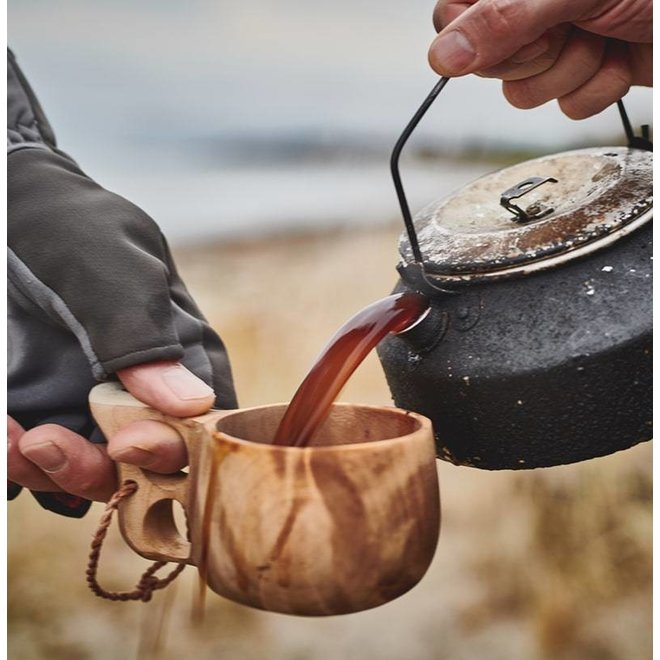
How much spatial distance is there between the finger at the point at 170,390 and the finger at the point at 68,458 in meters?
0.13

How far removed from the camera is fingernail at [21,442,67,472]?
3.31ft

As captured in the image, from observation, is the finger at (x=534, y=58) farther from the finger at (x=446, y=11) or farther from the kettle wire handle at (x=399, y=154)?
the kettle wire handle at (x=399, y=154)

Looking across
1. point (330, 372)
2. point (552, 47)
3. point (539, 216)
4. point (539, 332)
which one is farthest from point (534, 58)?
point (330, 372)

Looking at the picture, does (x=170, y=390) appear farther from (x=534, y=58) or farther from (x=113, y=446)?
(x=534, y=58)

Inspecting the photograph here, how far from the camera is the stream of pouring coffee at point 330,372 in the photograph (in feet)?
2.71

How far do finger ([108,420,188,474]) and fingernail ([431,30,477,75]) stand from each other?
49cm

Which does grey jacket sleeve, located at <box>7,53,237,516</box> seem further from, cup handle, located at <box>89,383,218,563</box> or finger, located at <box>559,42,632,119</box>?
finger, located at <box>559,42,632,119</box>

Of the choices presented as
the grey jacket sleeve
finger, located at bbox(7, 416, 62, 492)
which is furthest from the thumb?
finger, located at bbox(7, 416, 62, 492)

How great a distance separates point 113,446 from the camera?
2.96ft

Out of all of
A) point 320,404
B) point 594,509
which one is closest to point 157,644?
point 320,404

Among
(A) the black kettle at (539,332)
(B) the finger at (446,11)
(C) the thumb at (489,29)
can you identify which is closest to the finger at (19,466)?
(A) the black kettle at (539,332)

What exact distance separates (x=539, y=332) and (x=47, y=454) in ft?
1.85

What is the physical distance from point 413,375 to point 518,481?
9.36 ft

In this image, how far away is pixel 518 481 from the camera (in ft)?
12.0
